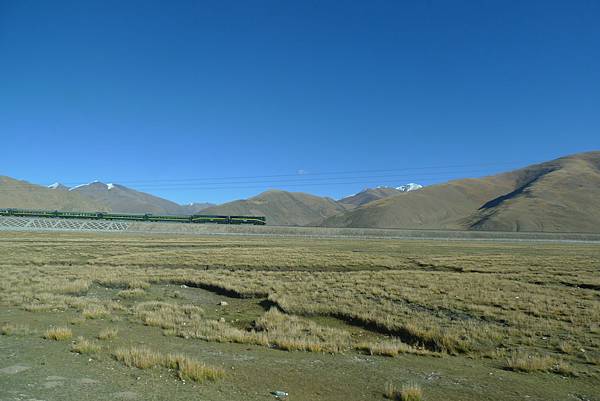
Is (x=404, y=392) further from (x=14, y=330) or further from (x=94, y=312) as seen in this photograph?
(x=94, y=312)

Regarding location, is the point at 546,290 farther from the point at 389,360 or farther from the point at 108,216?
the point at 108,216

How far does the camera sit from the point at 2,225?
9856 centimetres

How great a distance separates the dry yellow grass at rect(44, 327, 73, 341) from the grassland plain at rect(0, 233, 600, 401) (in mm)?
251

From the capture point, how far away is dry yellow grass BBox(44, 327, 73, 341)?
13.8m

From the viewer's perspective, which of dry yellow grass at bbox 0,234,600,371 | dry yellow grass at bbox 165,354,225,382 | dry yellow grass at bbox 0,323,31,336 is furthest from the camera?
dry yellow grass at bbox 0,234,600,371

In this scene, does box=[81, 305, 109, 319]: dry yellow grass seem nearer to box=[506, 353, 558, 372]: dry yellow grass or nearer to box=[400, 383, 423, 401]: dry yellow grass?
box=[400, 383, 423, 401]: dry yellow grass

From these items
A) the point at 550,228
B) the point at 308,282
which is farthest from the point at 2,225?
the point at 550,228

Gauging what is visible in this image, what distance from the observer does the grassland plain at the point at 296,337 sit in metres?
10.2

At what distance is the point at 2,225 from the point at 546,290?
107 metres

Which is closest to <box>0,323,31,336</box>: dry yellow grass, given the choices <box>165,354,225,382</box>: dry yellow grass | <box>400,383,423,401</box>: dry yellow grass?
<box>165,354,225,382</box>: dry yellow grass

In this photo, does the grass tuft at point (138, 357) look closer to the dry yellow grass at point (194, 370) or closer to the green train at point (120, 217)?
the dry yellow grass at point (194, 370)

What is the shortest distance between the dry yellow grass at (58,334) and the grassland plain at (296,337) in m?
0.25

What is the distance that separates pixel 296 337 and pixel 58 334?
24.1 feet

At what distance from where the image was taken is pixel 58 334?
13.9 m
